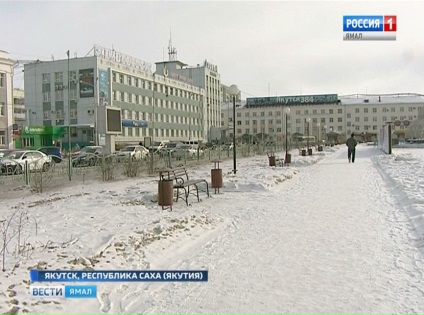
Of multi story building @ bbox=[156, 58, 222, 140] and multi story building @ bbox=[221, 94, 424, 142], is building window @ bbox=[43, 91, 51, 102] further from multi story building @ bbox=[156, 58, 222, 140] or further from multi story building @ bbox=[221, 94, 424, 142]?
multi story building @ bbox=[221, 94, 424, 142]

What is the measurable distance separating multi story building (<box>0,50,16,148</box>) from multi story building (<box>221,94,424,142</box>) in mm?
61857

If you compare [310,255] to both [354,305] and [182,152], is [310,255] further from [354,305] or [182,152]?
[182,152]

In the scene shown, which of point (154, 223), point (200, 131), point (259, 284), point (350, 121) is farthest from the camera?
point (350, 121)

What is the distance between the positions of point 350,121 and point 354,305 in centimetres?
11060

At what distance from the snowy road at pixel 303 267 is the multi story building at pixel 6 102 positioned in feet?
142

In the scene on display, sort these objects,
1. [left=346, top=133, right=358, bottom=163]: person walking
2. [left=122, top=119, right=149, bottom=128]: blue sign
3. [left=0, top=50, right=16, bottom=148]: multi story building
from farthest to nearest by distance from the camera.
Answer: [left=122, top=119, right=149, bottom=128]: blue sign < [left=0, top=50, right=16, bottom=148]: multi story building < [left=346, top=133, right=358, bottom=163]: person walking

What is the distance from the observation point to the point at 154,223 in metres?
6.79

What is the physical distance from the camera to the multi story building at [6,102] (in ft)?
147

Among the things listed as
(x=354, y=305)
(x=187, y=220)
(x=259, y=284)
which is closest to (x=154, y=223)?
(x=187, y=220)

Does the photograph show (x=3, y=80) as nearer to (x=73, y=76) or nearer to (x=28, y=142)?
(x=28, y=142)
